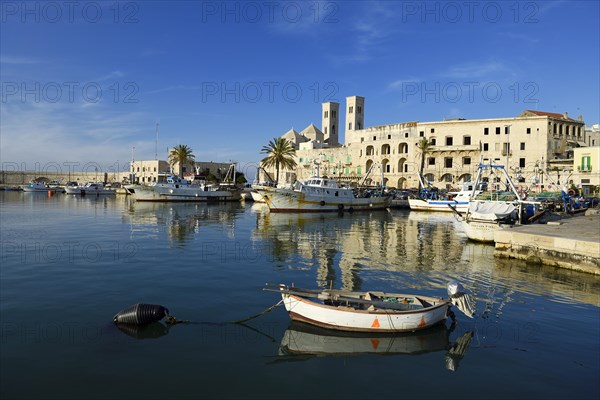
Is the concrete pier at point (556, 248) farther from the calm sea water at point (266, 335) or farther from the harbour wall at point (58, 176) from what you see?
the harbour wall at point (58, 176)

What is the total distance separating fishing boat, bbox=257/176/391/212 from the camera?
4716 centimetres

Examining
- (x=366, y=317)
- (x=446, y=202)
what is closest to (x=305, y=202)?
(x=446, y=202)

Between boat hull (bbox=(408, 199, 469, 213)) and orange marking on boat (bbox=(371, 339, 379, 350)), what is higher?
boat hull (bbox=(408, 199, 469, 213))

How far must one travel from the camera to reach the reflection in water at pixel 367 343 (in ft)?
29.8

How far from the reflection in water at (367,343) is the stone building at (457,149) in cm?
4409

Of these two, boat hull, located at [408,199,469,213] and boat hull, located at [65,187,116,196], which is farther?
boat hull, located at [65,187,116,196]

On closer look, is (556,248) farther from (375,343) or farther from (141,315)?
(141,315)

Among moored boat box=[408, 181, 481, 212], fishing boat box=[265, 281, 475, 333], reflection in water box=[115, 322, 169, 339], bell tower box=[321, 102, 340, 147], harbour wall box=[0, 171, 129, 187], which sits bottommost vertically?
reflection in water box=[115, 322, 169, 339]

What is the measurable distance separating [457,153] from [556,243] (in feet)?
189

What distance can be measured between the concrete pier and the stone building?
1387 inches

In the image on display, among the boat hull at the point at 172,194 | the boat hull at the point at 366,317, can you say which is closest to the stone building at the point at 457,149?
the boat hull at the point at 172,194

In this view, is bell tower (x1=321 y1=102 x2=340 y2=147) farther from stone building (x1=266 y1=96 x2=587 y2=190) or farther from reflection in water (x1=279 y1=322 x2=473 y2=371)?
reflection in water (x1=279 y1=322 x2=473 y2=371)

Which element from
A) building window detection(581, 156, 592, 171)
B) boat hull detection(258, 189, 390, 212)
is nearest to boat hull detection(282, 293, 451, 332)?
boat hull detection(258, 189, 390, 212)

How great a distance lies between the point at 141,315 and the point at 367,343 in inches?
210
